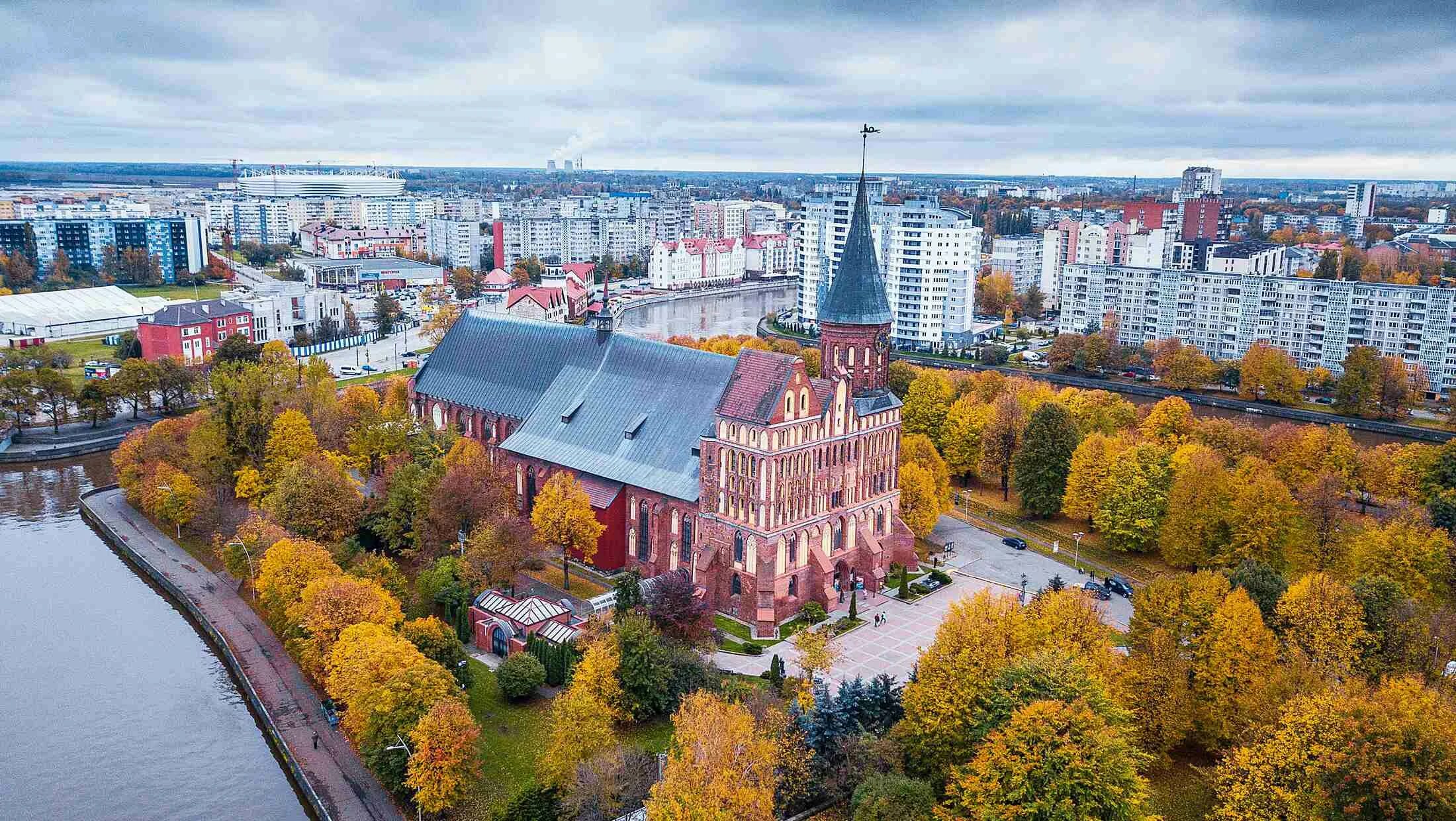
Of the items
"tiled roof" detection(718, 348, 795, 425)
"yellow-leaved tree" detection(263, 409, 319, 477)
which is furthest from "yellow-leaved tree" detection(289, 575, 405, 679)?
"yellow-leaved tree" detection(263, 409, 319, 477)

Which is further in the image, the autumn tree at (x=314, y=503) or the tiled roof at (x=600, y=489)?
the tiled roof at (x=600, y=489)

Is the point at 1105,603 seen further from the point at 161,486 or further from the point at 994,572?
the point at 161,486

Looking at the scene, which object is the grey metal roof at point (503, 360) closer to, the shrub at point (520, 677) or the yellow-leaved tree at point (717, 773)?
the shrub at point (520, 677)

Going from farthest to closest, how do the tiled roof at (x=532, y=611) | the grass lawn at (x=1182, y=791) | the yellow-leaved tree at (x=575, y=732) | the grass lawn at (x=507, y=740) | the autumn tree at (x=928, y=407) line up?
the autumn tree at (x=928, y=407)
the tiled roof at (x=532, y=611)
the grass lawn at (x=507, y=740)
the grass lawn at (x=1182, y=791)
the yellow-leaved tree at (x=575, y=732)

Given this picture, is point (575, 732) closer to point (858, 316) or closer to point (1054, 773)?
point (1054, 773)

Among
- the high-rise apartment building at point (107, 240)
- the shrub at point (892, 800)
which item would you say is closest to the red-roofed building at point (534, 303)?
the high-rise apartment building at point (107, 240)

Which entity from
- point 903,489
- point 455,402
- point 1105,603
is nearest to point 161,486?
point 455,402

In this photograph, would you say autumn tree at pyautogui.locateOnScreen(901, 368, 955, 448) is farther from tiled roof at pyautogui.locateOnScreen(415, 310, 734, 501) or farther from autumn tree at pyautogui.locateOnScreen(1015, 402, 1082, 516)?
tiled roof at pyautogui.locateOnScreen(415, 310, 734, 501)
